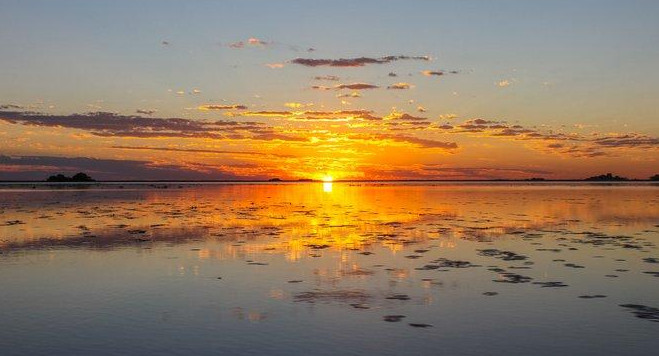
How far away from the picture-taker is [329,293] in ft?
45.6

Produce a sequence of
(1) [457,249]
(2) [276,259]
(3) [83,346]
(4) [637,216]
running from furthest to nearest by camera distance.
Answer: (4) [637,216] → (1) [457,249] → (2) [276,259] → (3) [83,346]

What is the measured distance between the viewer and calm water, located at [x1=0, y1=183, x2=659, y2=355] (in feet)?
33.2

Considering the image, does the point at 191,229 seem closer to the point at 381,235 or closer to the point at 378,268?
the point at 381,235

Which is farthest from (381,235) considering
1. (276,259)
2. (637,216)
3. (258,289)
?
(637,216)

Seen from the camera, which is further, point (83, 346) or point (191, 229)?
point (191, 229)

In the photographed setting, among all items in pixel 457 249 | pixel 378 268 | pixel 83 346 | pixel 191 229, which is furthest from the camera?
pixel 191 229

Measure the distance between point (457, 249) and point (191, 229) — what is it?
533 inches

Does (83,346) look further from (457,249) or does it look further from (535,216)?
(535,216)

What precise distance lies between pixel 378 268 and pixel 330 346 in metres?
7.43

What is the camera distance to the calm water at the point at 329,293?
10.1 meters

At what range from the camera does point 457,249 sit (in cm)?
2120

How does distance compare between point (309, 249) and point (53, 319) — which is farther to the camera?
point (309, 249)

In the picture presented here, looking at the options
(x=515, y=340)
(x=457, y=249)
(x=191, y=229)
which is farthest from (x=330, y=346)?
(x=191, y=229)

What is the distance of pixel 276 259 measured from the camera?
19031mm
